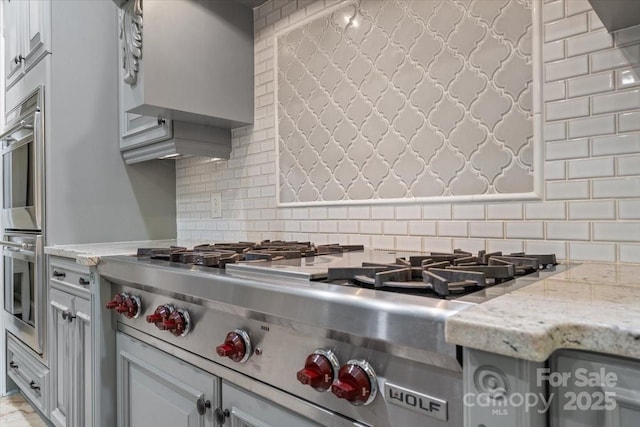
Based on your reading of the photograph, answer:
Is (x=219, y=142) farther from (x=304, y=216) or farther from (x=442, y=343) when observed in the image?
(x=442, y=343)

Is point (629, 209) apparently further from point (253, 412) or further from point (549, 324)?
point (253, 412)

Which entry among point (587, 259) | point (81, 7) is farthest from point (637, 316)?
point (81, 7)

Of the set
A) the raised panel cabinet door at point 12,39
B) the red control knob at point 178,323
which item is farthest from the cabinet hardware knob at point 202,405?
the raised panel cabinet door at point 12,39

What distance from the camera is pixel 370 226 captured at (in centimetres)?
148

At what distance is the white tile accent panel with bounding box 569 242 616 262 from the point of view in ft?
3.25

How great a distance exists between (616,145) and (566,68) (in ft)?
0.77

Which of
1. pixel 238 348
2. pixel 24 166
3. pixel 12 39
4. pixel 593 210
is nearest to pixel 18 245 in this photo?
pixel 24 166

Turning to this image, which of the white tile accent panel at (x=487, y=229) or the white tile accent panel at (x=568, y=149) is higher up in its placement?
the white tile accent panel at (x=568, y=149)

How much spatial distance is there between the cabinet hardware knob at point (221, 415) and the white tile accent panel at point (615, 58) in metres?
1.23

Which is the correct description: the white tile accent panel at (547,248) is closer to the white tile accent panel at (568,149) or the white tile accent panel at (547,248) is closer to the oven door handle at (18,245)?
the white tile accent panel at (568,149)

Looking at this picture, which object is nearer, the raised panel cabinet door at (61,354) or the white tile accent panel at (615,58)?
the white tile accent panel at (615,58)

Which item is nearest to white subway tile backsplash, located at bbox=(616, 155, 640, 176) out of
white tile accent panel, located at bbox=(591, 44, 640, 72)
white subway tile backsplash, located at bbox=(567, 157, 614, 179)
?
white subway tile backsplash, located at bbox=(567, 157, 614, 179)

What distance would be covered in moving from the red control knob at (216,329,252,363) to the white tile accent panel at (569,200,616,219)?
867mm

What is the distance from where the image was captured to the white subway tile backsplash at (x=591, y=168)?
3.26ft
